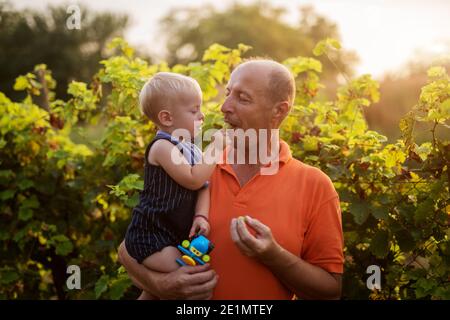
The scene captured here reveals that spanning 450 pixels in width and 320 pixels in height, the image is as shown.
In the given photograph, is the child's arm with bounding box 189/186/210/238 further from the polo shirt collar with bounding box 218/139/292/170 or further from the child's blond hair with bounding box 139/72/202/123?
the child's blond hair with bounding box 139/72/202/123

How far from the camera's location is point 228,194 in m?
2.65

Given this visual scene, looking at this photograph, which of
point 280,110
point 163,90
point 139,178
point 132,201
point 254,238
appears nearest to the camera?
point 254,238

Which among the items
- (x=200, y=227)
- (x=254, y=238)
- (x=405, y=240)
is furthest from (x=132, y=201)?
(x=405, y=240)

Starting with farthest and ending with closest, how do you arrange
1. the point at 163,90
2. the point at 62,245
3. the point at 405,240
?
the point at 62,245
the point at 405,240
the point at 163,90

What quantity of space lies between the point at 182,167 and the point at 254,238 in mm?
451

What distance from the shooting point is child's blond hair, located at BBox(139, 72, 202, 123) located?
2.63m

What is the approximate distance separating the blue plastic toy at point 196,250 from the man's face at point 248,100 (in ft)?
1.80

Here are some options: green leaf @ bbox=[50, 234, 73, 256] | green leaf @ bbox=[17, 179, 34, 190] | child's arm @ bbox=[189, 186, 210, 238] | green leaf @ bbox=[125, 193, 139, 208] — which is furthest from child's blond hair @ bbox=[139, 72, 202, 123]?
green leaf @ bbox=[17, 179, 34, 190]

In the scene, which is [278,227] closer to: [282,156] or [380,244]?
[282,156]

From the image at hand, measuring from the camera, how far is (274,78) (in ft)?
8.92

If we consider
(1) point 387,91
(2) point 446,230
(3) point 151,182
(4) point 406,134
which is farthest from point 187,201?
(1) point 387,91

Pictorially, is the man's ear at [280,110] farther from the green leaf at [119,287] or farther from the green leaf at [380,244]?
the green leaf at [119,287]

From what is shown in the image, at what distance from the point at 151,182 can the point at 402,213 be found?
4.77 feet

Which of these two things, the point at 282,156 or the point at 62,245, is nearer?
the point at 282,156
